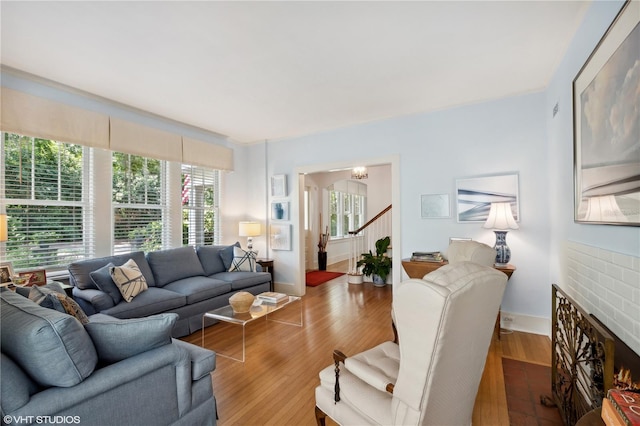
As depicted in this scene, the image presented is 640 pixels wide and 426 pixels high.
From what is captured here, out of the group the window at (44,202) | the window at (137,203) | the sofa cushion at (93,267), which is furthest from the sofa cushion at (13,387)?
the window at (137,203)

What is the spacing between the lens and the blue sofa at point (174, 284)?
2820mm

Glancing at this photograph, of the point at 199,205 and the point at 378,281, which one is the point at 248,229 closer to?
the point at 199,205

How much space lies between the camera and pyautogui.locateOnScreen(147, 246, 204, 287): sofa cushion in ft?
11.8

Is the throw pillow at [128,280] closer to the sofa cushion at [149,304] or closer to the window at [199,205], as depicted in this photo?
the sofa cushion at [149,304]

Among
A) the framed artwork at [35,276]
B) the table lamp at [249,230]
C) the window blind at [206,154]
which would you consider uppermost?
the window blind at [206,154]

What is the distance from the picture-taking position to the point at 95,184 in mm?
3443

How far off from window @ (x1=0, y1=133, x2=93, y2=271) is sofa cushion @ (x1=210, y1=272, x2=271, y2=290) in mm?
1537

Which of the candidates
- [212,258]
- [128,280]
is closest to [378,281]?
[212,258]

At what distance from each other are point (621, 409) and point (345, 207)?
26.5ft

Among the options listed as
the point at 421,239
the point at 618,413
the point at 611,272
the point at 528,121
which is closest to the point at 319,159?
the point at 421,239

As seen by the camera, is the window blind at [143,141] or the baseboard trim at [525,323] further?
the window blind at [143,141]

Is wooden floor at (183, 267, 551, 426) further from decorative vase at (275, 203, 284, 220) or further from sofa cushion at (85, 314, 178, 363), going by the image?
decorative vase at (275, 203, 284, 220)

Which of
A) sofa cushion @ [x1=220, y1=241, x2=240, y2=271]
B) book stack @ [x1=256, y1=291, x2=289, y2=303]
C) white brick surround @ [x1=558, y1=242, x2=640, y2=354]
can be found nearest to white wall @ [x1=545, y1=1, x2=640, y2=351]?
white brick surround @ [x1=558, y1=242, x2=640, y2=354]

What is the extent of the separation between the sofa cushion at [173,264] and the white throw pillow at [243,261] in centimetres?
46
